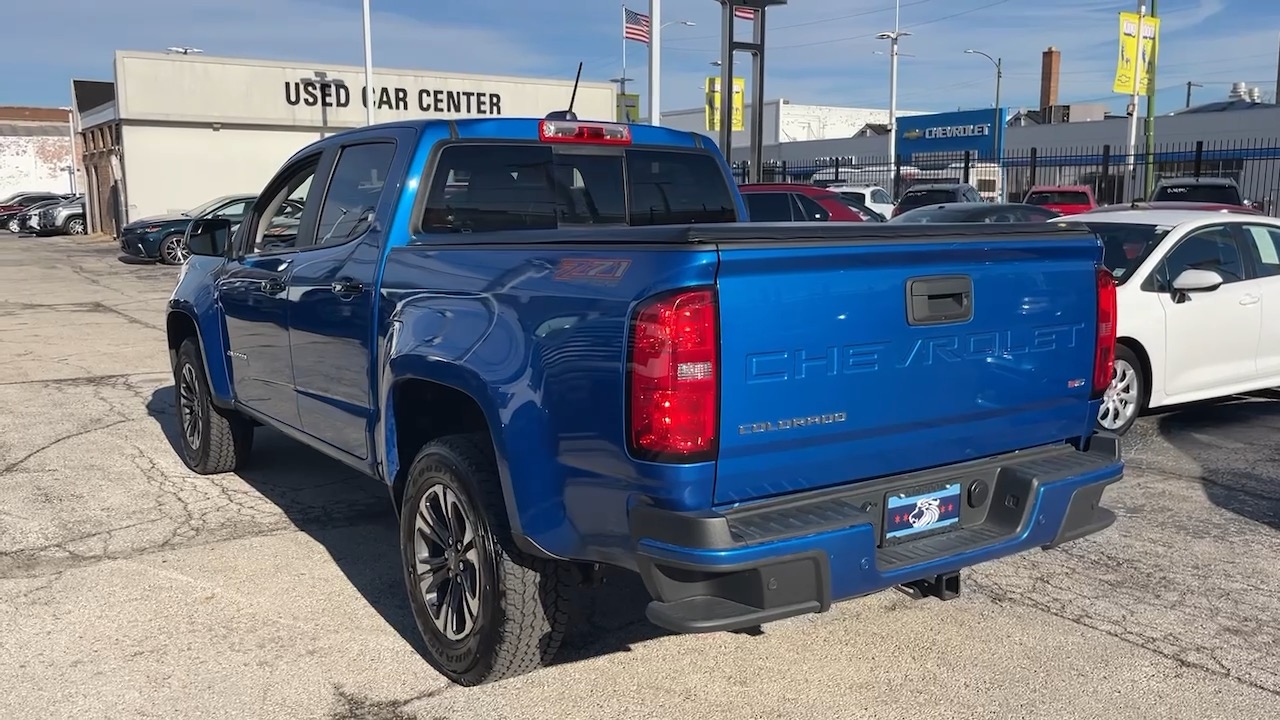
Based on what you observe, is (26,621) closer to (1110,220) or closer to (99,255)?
(1110,220)

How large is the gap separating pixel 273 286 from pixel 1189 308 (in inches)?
Answer: 237

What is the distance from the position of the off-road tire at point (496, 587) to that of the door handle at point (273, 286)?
5.43 ft

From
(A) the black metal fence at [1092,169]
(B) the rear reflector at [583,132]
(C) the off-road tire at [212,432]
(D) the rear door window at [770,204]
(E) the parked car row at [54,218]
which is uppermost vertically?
(A) the black metal fence at [1092,169]

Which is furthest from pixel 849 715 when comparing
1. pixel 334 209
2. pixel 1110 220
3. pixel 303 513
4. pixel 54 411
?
pixel 54 411

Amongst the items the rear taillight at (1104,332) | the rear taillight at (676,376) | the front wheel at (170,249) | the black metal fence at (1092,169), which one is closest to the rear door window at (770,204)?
the rear taillight at (1104,332)

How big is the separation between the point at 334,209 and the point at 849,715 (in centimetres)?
304

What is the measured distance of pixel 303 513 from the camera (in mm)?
5863

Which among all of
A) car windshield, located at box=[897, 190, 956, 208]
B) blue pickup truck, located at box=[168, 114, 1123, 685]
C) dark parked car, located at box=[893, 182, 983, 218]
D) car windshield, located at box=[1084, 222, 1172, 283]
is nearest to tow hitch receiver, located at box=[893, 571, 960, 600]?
blue pickup truck, located at box=[168, 114, 1123, 685]

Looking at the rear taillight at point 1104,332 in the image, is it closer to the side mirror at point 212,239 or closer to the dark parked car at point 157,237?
the side mirror at point 212,239

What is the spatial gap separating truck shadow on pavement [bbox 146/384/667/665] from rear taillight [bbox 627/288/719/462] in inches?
37.8

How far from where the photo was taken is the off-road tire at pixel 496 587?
3518 mm

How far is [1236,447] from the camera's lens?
7.32 metres

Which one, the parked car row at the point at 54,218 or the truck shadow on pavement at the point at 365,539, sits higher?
the parked car row at the point at 54,218

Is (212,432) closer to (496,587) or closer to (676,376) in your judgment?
(496,587)
